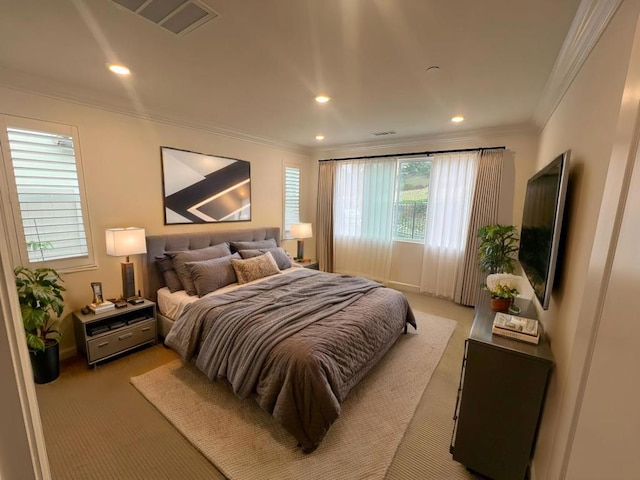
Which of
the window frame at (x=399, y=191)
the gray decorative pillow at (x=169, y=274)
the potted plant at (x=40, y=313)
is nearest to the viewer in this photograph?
the potted plant at (x=40, y=313)

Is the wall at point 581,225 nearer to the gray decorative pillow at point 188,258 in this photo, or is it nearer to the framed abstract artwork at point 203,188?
the gray decorative pillow at point 188,258

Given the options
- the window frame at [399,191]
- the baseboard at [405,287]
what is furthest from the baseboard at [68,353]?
the window frame at [399,191]

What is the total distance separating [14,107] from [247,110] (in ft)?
6.13

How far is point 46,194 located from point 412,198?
14.5 feet

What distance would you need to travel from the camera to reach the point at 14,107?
2215mm

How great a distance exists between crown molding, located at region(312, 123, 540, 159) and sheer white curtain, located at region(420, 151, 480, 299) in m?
0.20

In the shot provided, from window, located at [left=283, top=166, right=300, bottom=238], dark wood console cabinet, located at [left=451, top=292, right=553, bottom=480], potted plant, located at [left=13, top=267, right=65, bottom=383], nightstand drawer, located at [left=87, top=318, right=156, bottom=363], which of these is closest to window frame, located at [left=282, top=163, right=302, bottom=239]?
window, located at [left=283, top=166, right=300, bottom=238]

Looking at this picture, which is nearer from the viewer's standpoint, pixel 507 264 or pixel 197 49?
pixel 197 49

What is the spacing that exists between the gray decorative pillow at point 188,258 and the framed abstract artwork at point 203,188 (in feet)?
1.55

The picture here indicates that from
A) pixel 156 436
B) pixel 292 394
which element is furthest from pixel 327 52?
pixel 156 436

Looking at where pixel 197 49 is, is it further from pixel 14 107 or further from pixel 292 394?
pixel 292 394

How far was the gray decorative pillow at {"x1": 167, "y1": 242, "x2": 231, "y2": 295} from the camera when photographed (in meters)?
2.95

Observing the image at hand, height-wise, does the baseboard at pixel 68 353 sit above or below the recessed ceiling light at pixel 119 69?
below

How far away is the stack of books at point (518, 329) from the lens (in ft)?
4.96
